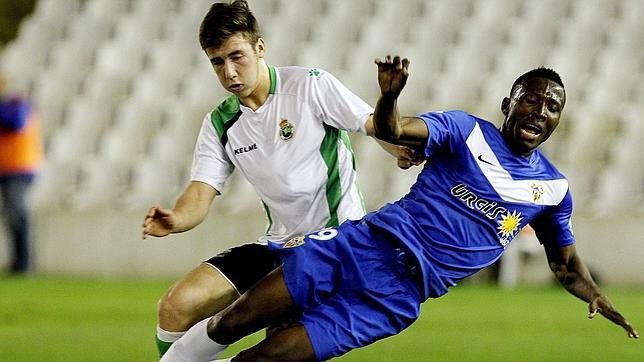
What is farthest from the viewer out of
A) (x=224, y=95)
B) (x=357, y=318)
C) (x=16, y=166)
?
(x=224, y=95)

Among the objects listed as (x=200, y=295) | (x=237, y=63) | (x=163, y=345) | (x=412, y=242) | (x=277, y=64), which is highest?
(x=277, y=64)

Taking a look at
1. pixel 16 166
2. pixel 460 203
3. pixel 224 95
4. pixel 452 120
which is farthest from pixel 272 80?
pixel 224 95

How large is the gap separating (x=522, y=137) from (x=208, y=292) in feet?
4.71

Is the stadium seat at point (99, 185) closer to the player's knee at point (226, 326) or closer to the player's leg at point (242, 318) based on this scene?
the player's leg at point (242, 318)

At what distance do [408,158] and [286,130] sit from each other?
0.64 metres

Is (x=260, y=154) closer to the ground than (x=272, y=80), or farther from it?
closer to the ground

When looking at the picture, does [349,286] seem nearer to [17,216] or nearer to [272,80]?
[272,80]

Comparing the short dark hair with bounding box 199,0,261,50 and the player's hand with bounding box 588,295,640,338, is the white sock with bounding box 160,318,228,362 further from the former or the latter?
the player's hand with bounding box 588,295,640,338

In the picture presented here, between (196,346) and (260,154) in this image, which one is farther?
(260,154)

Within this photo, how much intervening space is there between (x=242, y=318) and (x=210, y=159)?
3.20ft

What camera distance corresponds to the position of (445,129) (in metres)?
4.70

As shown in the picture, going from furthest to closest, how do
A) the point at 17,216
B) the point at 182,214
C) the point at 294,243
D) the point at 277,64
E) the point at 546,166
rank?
1. the point at 277,64
2. the point at 17,216
3. the point at 182,214
4. the point at 546,166
5. the point at 294,243

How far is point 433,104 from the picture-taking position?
13.8 metres

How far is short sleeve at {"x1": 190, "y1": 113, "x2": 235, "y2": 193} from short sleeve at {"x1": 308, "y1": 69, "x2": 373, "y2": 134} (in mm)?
498
